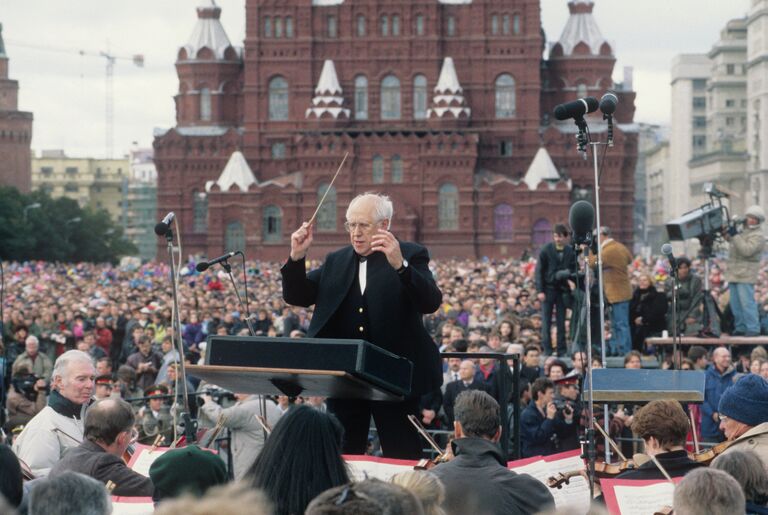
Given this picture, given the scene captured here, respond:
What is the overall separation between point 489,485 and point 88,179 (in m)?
150

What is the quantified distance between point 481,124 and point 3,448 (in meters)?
66.5

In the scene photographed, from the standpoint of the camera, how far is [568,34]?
240ft

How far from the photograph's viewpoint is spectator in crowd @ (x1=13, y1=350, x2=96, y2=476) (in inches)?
305

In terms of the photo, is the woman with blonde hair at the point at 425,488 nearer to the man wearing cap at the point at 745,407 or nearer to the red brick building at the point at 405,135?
the man wearing cap at the point at 745,407

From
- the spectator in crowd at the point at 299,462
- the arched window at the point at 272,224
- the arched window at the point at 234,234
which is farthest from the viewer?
the arched window at the point at 234,234

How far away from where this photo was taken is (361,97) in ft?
232

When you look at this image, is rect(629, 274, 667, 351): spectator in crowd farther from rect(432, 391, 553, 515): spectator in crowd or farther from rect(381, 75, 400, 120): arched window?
rect(381, 75, 400, 120): arched window

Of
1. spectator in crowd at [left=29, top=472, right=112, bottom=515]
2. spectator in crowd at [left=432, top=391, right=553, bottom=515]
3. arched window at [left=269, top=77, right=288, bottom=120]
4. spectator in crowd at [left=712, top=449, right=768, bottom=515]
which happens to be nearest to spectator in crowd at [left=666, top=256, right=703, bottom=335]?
spectator in crowd at [left=432, top=391, right=553, bottom=515]

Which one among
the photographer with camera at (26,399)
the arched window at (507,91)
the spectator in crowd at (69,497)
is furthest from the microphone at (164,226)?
the arched window at (507,91)

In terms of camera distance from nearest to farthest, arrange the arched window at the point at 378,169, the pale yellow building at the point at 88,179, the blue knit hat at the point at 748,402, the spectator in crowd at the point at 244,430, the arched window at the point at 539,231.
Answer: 1. the blue knit hat at the point at 748,402
2. the spectator in crowd at the point at 244,430
3. the arched window at the point at 539,231
4. the arched window at the point at 378,169
5. the pale yellow building at the point at 88,179

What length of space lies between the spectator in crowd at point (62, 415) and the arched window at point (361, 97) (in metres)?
63.0

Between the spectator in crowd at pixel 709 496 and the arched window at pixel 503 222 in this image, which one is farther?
the arched window at pixel 503 222

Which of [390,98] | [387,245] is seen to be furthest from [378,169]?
[387,245]

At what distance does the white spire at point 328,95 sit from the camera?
68938 mm
